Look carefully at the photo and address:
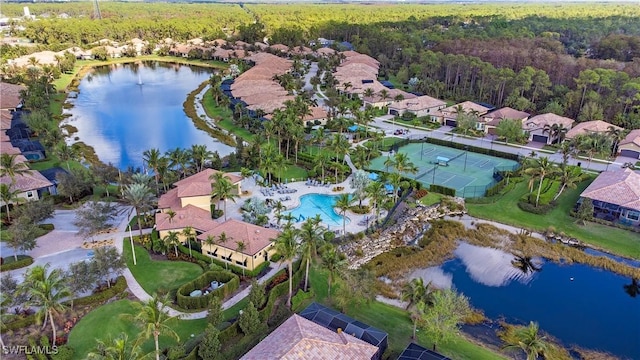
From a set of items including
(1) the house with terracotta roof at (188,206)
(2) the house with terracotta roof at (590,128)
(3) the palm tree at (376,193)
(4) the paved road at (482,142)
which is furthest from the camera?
(2) the house with terracotta roof at (590,128)

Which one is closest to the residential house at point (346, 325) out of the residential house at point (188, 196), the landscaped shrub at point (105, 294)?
the landscaped shrub at point (105, 294)

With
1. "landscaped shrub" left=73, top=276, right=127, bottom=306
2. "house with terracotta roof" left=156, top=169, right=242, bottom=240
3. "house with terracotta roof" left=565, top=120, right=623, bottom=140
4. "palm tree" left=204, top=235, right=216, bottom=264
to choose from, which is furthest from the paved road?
"landscaped shrub" left=73, top=276, right=127, bottom=306

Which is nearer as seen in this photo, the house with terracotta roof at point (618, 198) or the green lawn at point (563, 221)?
the green lawn at point (563, 221)

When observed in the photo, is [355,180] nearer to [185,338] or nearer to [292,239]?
[292,239]

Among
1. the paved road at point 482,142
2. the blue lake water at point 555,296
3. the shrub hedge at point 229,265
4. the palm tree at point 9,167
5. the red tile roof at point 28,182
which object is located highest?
the palm tree at point 9,167

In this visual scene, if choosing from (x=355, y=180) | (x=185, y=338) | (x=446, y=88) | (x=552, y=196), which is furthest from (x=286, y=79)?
(x=185, y=338)

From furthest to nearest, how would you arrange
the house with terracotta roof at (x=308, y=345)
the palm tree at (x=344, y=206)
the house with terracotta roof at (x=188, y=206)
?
the palm tree at (x=344, y=206)
the house with terracotta roof at (x=188, y=206)
the house with terracotta roof at (x=308, y=345)

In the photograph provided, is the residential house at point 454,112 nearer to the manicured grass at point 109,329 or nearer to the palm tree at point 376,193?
the palm tree at point 376,193
